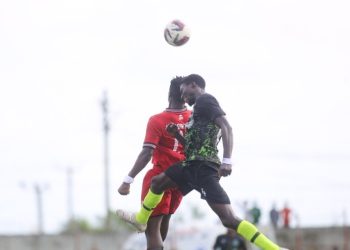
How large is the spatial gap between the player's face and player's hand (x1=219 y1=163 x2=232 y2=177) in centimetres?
115

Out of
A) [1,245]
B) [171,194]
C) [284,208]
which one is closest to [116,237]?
[1,245]

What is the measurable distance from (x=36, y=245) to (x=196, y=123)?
33.9m

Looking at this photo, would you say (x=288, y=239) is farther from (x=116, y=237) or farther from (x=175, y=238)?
(x=116, y=237)

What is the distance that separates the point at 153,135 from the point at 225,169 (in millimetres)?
1744

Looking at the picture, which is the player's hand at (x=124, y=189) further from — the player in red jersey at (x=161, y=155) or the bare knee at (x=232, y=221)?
the bare knee at (x=232, y=221)

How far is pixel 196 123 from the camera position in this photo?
556 inches

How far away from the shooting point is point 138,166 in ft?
48.8

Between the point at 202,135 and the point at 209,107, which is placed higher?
the point at 209,107

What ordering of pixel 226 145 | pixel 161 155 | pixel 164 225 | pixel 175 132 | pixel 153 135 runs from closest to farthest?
pixel 226 145
pixel 175 132
pixel 153 135
pixel 161 155
pixel 164 225

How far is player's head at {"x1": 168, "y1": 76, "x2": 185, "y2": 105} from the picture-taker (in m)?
14.9

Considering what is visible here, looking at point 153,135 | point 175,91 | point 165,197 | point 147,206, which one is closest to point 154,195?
point 147,206

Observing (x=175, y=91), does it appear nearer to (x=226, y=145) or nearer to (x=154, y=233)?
(x=226, y=145)

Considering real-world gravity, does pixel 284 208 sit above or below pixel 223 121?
below

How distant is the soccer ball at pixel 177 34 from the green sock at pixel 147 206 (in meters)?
2.17
